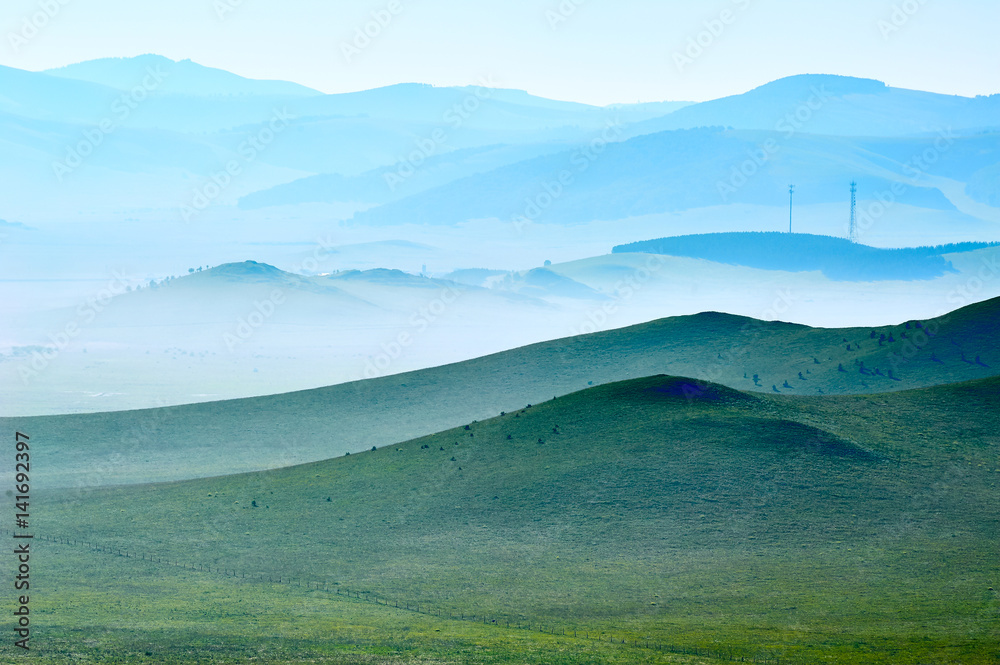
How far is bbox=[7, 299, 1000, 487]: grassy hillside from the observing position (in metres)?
107

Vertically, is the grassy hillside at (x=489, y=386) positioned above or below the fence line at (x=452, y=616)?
above

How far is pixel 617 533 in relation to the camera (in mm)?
66438

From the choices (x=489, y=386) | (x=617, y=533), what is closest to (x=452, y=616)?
(x=617, y=533)

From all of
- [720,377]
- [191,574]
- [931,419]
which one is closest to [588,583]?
[191,574]

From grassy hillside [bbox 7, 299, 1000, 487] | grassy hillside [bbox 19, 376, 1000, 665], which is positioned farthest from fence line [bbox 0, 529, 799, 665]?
grassy hillside [bbox 7, 299, 1000, 487]

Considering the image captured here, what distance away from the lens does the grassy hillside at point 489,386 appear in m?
107

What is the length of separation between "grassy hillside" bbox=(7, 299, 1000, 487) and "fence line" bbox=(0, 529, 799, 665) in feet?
111

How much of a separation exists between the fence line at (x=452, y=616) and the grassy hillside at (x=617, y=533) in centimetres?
38

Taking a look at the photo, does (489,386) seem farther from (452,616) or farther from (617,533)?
(452,616)

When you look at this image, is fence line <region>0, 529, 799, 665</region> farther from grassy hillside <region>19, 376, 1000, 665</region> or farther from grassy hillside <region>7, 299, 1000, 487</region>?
grassy hillside <region>7, 299, 1000, 487</region>

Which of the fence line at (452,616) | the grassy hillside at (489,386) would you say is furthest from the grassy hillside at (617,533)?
the grassy hillside at (489,386)

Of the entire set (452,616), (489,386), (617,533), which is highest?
(489,386)

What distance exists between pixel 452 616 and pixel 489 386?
7586cm

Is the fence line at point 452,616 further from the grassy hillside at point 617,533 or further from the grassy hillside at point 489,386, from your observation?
the grassy hillside at point 489,386
